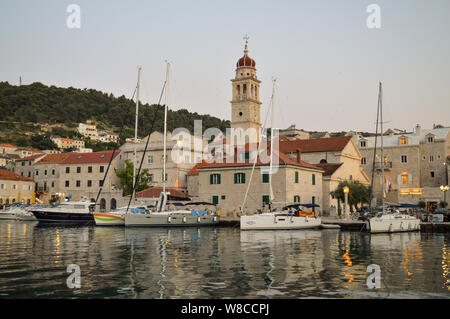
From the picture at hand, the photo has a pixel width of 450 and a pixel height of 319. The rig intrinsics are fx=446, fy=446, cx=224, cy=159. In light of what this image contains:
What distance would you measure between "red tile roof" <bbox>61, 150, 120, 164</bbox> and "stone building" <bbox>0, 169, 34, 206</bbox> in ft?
30.3

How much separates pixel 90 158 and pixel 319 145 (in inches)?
1502

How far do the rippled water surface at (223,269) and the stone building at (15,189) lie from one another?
54.3m

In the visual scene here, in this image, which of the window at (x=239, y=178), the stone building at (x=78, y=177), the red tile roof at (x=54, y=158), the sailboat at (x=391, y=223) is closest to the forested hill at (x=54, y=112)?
the red tile roof at (x=54, y=158)

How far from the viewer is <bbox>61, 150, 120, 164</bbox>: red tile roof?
7331 centimetres

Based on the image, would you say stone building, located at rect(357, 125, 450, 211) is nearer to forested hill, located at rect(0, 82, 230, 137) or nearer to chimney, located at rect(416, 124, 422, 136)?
chimney, located at rect(416, 124, 422, 136)

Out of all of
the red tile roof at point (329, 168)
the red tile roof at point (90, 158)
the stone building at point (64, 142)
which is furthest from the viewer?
the stone building at point (64, 142)

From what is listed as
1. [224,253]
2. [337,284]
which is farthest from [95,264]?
[337,284]

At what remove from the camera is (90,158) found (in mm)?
74938

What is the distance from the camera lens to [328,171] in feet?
183

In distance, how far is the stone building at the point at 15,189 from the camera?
76500 millimetres

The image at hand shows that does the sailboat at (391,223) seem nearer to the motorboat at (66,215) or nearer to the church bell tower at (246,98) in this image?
the motorboat at (66,215)

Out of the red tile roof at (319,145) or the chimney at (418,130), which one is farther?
the chimney at (418,130)

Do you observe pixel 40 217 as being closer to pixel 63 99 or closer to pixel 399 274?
pixel 399 274

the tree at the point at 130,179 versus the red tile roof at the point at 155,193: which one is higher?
the tree at the point at 130,179
